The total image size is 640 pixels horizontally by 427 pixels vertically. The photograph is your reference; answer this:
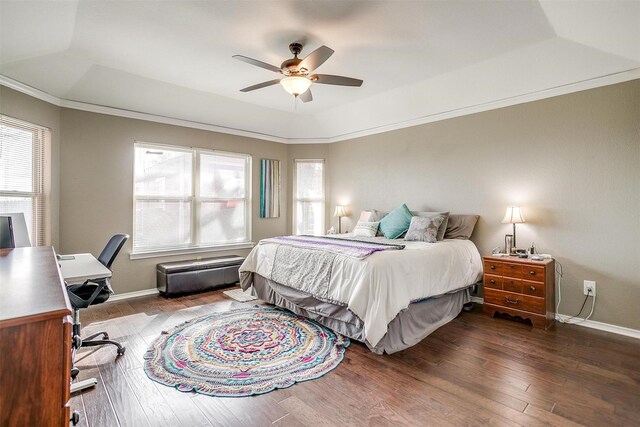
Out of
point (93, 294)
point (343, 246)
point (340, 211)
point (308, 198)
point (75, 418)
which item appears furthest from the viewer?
point (308, 198)

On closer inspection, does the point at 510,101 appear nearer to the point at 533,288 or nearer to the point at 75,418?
the point at 533,288

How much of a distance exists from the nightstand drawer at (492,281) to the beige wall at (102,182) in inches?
168

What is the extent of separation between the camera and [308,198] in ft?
20.1

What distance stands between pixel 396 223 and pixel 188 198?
10.5 feet

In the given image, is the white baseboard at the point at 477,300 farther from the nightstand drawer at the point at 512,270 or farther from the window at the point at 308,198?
the window at the point at 308,198

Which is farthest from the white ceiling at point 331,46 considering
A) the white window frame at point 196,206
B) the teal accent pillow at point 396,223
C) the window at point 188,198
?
the teal accent pillow at point 396,223

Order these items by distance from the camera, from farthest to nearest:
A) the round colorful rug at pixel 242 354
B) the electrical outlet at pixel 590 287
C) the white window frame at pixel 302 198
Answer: the white window frame at pixel 302 198
the electrical outlet at pixel 590 287
the round colorful rug at pixel 242 354

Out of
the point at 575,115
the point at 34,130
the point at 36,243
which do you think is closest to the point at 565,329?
the point at 575,115

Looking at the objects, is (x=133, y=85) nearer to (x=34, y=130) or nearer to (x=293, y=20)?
(x=34, y=130)

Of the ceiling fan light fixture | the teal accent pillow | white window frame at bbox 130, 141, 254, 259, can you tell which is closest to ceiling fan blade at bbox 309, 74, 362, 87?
the ceiling fan light fixture

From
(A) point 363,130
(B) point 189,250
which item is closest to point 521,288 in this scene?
(A) point 363,130

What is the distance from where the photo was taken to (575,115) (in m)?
3.39

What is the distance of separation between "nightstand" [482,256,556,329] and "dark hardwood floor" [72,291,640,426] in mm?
278

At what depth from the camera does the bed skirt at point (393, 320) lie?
8.91 ft
